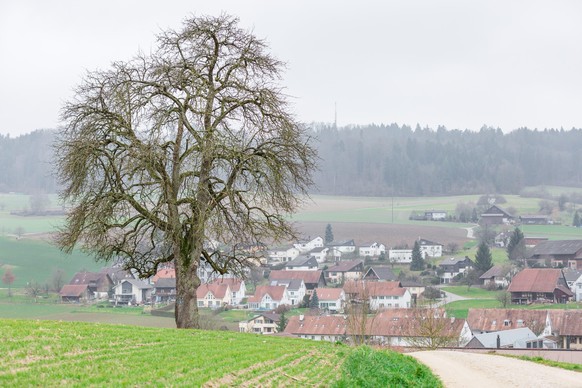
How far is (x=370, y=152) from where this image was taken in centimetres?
18600

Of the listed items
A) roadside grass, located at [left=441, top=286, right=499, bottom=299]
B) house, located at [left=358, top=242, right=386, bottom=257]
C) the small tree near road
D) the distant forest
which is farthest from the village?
the distant forest

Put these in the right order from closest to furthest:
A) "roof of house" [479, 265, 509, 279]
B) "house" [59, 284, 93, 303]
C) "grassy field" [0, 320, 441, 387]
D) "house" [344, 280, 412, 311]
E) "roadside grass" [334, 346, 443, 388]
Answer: "grassy field" [0, 320, 441, 387]
"roadside grass" [334, 346, 443, 388]
"house" [59, 284, 93, 303]
"house" [344, 280, 412, 311]
"roof of house" [479, 265, 509, 279]

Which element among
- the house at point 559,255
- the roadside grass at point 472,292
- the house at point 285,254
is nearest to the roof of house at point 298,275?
the roadside grass at point 472,292

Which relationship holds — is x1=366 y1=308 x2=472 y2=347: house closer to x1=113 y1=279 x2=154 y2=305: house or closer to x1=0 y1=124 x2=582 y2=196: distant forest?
x1=113 y1=279 x2=154 y2=305: house

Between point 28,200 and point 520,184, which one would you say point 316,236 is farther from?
point 520,184

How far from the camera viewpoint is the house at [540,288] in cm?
8700

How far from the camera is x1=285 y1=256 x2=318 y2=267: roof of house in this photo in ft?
377

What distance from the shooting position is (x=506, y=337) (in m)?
55.4

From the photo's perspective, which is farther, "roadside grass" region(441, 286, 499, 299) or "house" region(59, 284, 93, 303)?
"roadside grass" region(441, 286, 499, 299)

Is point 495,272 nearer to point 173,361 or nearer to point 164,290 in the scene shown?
point 164,290

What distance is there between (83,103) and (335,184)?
14422 cm

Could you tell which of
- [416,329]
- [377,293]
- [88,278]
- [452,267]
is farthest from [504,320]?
[452,267]

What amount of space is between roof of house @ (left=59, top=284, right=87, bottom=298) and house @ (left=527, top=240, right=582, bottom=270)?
59.5m

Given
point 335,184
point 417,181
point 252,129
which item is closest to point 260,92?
point 252,129
